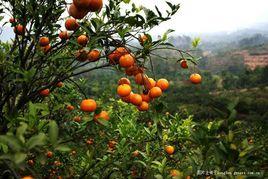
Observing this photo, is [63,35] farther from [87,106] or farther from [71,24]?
[87,106]

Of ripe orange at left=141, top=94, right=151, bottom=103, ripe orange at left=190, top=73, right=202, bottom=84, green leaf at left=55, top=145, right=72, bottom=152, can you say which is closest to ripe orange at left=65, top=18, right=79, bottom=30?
ripe orange at left=141, top=94, right=151, bottom=103

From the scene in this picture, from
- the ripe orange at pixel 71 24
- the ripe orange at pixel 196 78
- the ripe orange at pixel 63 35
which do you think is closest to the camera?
the ripe orange at pixel 71 24

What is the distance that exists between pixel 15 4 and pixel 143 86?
1.59m

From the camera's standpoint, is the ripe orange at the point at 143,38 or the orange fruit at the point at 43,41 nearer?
the ripe orange at the point at 143,38

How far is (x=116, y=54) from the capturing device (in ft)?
7.74

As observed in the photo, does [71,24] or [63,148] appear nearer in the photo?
[63,148]

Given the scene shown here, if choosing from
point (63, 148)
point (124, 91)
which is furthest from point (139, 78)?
point (63, 148)

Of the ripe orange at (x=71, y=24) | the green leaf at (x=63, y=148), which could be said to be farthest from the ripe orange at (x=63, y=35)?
the green leaf at (x=63, y=148)

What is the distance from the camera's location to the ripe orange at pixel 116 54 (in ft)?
7.52

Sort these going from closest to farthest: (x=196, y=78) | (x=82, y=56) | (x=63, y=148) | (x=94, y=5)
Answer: (x=63, y=148) → (x=94, y=5) → (x=82, y=56) → (x=196, y=78)

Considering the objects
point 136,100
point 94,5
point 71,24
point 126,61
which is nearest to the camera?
point 94,5

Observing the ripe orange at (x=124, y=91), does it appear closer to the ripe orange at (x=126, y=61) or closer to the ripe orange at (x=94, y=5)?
the ripe orange at (x=126, y=61)

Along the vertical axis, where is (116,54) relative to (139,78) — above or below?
above

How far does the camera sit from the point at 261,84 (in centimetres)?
6481
